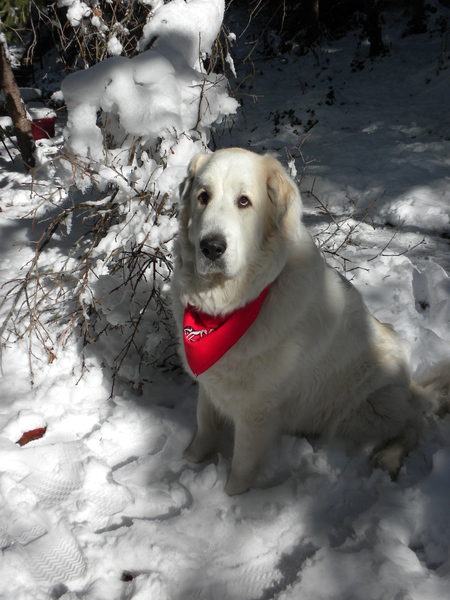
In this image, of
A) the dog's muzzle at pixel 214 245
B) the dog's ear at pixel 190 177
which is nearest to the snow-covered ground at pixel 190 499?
the dog's ear at pixel 190 177

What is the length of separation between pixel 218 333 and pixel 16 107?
170 inches

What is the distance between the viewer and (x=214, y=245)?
178 centimetres

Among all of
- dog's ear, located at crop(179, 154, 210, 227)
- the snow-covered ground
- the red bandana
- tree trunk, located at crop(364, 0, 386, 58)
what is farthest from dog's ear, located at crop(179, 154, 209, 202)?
tree trunk, located at crop(364, 0, 386, 58)

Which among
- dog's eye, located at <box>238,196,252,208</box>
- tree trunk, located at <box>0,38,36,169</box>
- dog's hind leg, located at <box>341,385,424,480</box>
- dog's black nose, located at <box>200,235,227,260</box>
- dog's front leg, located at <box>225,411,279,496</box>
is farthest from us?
tree trunk, located at <box>0,38,36,169</box>

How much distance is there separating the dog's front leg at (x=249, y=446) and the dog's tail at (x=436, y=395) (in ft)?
2.94

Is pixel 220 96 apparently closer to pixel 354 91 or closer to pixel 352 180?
pixel 352 180

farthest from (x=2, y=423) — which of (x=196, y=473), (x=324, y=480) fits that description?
(x=324, y=480)

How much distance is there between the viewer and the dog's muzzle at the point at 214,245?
178 cm

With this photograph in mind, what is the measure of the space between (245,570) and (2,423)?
5.26ft

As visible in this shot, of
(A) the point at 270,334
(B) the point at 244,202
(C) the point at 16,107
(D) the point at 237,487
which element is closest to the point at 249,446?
(D) the point at 237,487

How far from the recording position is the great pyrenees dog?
1.91 meters

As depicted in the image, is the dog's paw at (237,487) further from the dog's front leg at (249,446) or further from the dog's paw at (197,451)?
the dog's paw at (197,451)

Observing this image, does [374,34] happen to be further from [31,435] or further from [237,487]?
[31,435]

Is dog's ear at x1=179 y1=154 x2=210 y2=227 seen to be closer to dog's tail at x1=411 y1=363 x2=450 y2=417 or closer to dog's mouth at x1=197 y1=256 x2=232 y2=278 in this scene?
dog's mouth at x1=197 y1=256 x2=232 y2=278
